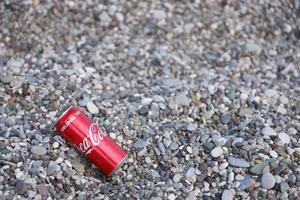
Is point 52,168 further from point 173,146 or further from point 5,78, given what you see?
point 5,78

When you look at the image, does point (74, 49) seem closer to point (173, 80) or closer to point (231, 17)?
point (173, 80)

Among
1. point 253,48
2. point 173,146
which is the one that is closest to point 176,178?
point 173,146

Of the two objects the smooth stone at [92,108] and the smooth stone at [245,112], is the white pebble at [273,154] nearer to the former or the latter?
the smooth stone at [245,112]

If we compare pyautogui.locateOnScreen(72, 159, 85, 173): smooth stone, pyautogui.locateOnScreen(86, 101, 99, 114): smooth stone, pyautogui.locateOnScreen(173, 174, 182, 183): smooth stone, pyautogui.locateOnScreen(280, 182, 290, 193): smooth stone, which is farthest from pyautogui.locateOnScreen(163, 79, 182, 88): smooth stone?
pyautogui.locateOnScreen(280, 182, 290, 193): smooth stone

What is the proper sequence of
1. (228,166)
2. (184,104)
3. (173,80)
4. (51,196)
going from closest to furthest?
(51,196) → (228,166) → (184,104) → (173,80)

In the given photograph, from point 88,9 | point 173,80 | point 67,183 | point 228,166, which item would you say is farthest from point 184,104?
point 88,9

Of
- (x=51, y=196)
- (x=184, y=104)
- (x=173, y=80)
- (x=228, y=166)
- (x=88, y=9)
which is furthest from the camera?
(x=88, y=9)
